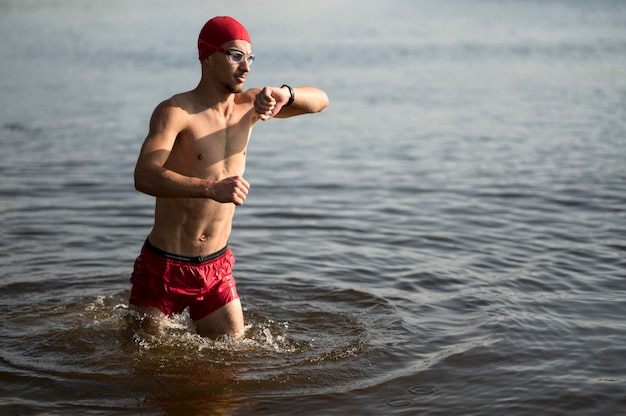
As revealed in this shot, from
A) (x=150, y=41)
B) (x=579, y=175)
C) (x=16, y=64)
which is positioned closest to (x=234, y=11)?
(x=150, y=41)

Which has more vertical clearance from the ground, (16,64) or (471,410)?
(16,64)

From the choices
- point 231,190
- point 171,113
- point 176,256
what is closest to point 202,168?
point 171,113

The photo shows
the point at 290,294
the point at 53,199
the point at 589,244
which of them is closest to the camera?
the point at 290,294

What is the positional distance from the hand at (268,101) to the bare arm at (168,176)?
17.6 inches

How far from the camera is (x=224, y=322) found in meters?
6.09

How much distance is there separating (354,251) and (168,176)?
413cm

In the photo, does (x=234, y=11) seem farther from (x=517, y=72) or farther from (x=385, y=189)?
(x=385, y=189)

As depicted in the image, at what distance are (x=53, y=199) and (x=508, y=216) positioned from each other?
17.4 ft

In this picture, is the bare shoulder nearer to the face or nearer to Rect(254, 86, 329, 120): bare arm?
the face

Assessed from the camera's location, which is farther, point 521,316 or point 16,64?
point 16,64

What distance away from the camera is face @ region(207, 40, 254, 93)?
5559mm

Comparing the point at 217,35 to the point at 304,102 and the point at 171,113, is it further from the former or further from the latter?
the point at 304,102

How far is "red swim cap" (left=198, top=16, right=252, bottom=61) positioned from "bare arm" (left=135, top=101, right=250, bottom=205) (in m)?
0.43

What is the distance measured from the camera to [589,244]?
908 cm
